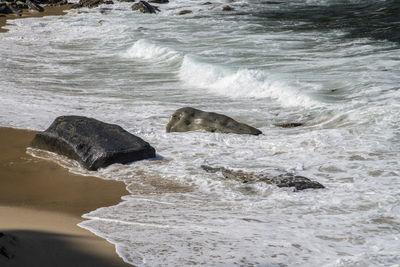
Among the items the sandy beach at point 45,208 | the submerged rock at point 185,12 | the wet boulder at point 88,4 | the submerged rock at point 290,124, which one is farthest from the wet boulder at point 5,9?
the submerged rock at point 290,124

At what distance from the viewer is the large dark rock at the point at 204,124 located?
32.1 ft

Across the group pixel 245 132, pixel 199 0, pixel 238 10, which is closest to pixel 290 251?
pixel 245 132

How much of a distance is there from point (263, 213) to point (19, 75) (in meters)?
11.9

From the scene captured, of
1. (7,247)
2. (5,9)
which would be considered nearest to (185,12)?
(5,9)

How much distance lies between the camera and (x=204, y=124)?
9.98m

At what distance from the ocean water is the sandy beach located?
235 millimetres

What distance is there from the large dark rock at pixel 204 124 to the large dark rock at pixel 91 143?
1.51 meters

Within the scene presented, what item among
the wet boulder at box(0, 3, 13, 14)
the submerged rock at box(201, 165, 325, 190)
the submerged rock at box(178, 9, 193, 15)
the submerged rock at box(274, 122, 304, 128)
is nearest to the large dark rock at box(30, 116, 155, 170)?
the submerged rock at box(201, 165, 325, 190)

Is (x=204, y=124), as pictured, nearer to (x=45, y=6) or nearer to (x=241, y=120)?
(x=241, y=120)

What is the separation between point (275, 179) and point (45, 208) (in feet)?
8.91

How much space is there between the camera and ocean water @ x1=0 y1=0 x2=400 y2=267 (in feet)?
17.8

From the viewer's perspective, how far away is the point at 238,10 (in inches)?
1257

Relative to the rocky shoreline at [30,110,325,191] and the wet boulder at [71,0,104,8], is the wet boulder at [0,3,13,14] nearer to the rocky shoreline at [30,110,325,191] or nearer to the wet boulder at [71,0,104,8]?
the wet boulder at [71,0,104,8]

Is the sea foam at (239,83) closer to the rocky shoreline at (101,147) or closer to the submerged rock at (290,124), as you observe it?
the submerged rock at (290,124)
